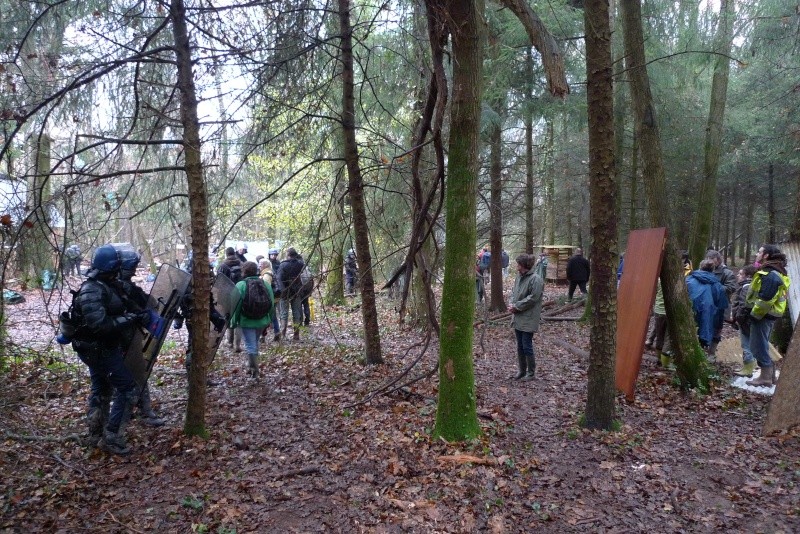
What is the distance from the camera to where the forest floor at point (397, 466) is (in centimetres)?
423

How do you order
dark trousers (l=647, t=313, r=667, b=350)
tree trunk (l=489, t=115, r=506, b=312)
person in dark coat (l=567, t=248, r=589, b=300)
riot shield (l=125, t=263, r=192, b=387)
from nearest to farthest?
riot shield (l=125, t=263, r=192, b=387) → dark trousers (l=647, t=313, r=667, b=350) → tree trunk (l=489, t=115, r=506, b=312) → person in dark coat (l=567, t=248, r=589, b=300)

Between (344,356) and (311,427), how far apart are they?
11.3ft

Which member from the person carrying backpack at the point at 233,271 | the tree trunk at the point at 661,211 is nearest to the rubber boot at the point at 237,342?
the person carrying backpack at the point at 233,271

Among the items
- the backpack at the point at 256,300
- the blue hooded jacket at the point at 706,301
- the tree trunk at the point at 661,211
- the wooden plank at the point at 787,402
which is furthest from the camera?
the blue hooded jacket at the point at 706,301

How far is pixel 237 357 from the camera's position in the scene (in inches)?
407

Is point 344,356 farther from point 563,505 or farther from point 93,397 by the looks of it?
point 563,505

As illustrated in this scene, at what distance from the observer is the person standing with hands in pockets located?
8117mm

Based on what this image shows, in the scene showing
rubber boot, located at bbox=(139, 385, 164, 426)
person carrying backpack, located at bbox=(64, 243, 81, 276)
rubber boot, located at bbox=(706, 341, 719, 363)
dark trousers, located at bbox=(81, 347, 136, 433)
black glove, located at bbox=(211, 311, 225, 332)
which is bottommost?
rubber boot, located at bbox=(706, 341, 719, 363)

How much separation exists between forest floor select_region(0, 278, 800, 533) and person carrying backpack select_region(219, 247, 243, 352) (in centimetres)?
327

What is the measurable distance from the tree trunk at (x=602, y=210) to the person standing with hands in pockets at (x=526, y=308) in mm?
2364

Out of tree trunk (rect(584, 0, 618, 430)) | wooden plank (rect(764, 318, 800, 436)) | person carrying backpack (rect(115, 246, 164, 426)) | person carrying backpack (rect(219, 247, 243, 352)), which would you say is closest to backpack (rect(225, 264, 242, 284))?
person carrying backpack (rect(219, 247, 243, 352))

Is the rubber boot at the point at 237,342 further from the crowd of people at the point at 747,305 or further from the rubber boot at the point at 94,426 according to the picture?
the crowd of people at the point at 747,305

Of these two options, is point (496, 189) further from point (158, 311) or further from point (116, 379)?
point (116, 379)

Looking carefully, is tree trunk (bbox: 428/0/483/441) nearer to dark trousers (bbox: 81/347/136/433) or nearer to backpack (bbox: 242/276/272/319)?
dark trousers (bbox: 81/347/136/433)
